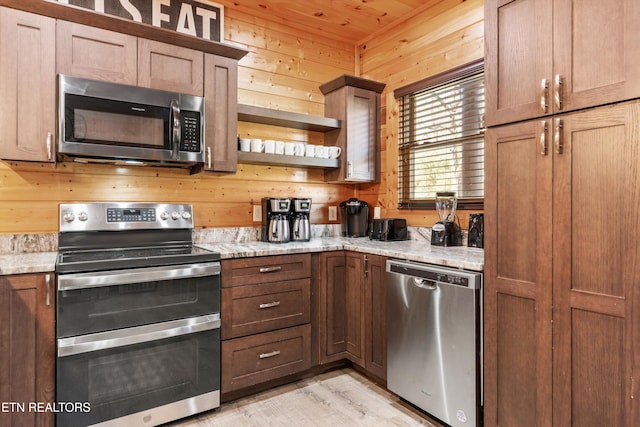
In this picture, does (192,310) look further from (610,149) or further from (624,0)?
(624,0)

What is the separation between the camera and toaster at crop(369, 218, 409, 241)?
282cm

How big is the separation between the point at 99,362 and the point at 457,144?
2.51m

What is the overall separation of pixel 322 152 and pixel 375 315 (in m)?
1.33

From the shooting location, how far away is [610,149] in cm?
139

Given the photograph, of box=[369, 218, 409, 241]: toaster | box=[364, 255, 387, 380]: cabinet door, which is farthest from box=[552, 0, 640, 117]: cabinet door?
box=[369, 218, 409, 241]: toaster

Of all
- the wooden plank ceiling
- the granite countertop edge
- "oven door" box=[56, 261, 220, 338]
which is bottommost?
"oven door" box=[56, 261, 220, 338]

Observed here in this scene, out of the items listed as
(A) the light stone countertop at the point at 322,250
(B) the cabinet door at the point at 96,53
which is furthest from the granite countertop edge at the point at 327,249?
(B) the cabinet door at the point at 96,53

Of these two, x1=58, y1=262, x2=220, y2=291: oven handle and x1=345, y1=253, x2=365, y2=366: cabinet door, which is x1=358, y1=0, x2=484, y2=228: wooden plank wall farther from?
x1=58, y1=262, x2=220, y2=291: oven handle

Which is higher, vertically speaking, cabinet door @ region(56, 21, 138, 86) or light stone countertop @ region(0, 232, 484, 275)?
cabinet door @ region(56, 21, 138, 86)

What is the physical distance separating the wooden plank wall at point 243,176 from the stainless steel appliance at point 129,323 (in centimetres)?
15

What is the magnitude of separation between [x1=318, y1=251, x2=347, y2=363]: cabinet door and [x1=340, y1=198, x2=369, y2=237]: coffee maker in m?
0.56

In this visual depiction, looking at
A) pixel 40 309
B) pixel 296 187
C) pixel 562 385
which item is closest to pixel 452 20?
pixel 296 187

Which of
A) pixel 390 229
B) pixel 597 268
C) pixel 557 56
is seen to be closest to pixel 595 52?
pixel 557 56

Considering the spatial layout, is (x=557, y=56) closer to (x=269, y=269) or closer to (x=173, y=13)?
(x=269, y=269)
